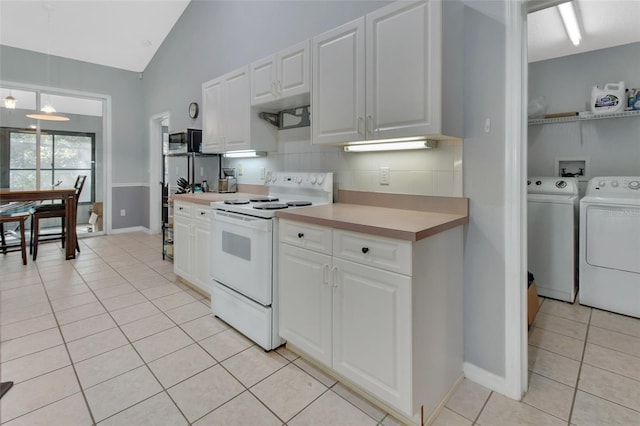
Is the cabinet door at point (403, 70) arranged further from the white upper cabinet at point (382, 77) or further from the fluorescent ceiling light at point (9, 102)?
the fluorescent ceiling light at point (9, 102)

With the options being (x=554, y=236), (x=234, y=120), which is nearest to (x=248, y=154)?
(x=234, y=120)

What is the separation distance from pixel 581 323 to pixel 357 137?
224 cm

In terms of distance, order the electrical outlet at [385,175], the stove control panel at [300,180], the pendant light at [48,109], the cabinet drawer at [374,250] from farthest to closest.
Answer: the pendant light at [48,109]
the stove control panel at [300,180]
the electrical outlet at [385,175]
the cabinet drawer at [374,250]

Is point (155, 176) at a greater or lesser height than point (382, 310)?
greater

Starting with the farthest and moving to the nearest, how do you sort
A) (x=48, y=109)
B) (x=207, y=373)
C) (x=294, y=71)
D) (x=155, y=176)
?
(x=155, y=176), (x=48, y=109), (x=294, y=71), (x=207, y=373)

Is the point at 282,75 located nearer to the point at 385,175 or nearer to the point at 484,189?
the point at 385,175

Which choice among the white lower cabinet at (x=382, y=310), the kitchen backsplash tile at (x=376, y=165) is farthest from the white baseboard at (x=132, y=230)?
the white lower cabinet at (x=382, y=310)

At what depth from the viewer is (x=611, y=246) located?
8.66 ft

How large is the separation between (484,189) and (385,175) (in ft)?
2.10

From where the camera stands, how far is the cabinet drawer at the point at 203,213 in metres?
2.76

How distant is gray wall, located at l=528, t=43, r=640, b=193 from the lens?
314cm

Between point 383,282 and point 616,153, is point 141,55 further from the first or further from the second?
point 616,153

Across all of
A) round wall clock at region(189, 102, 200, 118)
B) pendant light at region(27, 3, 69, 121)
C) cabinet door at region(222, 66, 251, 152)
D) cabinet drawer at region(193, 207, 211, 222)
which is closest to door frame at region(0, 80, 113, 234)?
pendant light at region(27, 3, 69, 121)

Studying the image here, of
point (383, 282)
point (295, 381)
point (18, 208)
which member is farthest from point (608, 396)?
point (18, 208)
